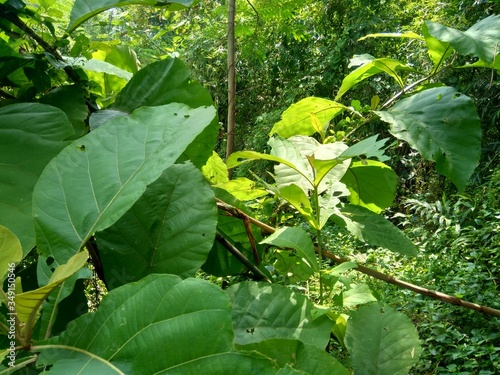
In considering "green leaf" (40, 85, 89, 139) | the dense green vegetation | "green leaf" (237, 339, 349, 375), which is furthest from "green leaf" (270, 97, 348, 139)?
"green leaf" (237, 339, 349, 375)

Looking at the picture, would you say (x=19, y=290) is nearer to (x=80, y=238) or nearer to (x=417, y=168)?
(x=80, y=238)

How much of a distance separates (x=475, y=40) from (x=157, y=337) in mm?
451

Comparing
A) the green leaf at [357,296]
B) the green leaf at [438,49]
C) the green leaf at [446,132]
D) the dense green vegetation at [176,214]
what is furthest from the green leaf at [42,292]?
the green leaf at [438,49]

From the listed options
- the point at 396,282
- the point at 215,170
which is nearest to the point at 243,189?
the point at 215,170

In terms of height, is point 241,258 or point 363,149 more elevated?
point 363,149

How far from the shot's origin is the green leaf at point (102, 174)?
0.27 meters

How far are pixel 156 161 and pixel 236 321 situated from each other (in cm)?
14

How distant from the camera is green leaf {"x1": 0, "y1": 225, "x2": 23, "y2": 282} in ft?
0.78

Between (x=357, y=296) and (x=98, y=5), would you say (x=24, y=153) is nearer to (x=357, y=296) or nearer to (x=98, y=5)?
(x=98, y=5)

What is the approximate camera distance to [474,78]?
132 inches

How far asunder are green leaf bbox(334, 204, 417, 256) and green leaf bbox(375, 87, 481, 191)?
0.26 ft

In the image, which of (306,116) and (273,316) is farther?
(306,116)

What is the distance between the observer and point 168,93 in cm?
46

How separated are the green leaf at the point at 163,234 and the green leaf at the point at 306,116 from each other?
254 millimetres
